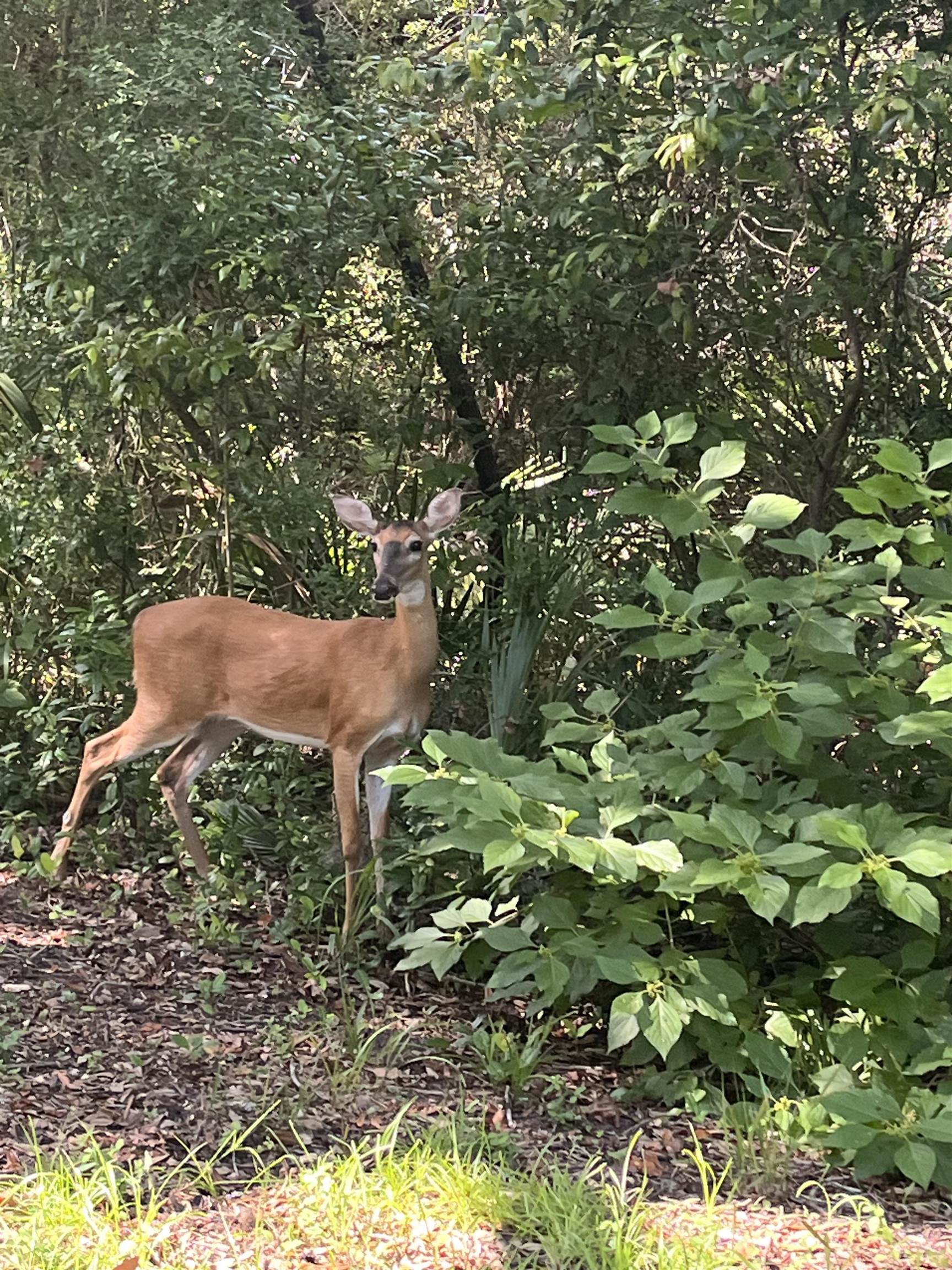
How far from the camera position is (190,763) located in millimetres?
5547

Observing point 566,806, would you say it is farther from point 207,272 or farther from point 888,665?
point 207,272

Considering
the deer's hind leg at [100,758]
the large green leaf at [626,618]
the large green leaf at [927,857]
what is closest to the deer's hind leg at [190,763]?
the deer's hind leg at [100,758]

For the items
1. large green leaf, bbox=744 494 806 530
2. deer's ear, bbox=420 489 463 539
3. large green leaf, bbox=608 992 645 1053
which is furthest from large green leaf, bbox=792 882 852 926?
deer's ear, bbox=420 489 463 539

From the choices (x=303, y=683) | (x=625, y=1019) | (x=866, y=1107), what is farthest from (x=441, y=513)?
(x=866, y=1107)

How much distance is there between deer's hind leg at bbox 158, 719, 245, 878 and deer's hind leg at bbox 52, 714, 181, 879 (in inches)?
6.0

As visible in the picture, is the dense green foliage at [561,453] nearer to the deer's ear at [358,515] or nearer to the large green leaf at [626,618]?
the large green leaf at [626,618]

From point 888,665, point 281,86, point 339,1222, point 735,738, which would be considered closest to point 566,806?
point 735,738

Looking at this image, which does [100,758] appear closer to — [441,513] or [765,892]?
[441,513]

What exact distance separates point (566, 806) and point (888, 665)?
88 centimetres

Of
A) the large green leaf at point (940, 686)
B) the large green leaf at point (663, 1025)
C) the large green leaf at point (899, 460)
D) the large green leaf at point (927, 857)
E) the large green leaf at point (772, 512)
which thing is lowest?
the large green leaf at point (663, 1025)

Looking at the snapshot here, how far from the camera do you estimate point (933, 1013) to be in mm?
3508

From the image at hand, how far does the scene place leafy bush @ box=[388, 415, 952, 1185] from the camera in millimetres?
3266

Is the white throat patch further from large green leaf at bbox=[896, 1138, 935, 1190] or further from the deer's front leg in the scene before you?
large green leaf at bbox=[896, 1138, 935, 1190]

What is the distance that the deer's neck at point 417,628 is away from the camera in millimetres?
4996
